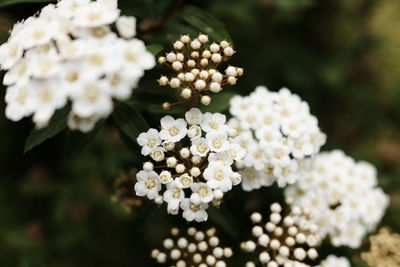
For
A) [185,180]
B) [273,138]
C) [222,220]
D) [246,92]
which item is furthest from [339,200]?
[246,92]

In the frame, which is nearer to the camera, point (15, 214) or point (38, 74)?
point (38, 74)

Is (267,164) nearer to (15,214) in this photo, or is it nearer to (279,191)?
(279,191)

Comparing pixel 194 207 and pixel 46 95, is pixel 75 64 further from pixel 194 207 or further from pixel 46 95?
pixel 194 207

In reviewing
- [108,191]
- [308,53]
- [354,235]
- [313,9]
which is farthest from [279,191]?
[313,9]

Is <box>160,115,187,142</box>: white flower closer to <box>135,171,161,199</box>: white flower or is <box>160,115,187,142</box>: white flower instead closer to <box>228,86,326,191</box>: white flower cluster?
<box>135,171,161,199</box>: white flower

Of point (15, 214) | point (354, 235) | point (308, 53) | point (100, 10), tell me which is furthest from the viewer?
point (308, 53)

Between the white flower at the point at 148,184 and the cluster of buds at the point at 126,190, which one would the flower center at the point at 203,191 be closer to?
the white flower at the point at 148,184

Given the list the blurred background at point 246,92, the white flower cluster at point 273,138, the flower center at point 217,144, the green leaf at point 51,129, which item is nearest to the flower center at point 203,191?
the flower center at point 217,144
